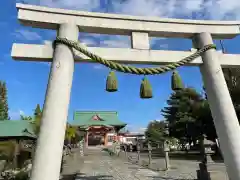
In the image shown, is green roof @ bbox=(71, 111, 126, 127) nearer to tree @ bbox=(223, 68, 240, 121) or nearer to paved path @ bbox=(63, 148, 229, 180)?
tree @ bbox=(223, 68, 240, 121)

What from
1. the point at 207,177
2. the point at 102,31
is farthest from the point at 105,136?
the point at 102,31

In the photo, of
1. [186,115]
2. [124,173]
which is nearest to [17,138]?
[124,173]

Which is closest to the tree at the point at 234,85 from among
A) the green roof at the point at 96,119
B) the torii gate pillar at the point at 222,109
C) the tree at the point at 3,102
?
the torii gate pillar at the point at 222,109

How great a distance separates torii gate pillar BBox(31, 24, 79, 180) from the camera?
152 inches

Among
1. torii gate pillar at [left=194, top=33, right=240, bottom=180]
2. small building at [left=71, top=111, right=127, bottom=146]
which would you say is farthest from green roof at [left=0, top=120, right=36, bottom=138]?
torii gate pillar at [left=194, top=33, right=240, bottom=180]

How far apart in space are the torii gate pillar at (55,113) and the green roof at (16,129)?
1723 cm

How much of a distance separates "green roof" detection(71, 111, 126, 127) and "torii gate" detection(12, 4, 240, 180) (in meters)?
34.6

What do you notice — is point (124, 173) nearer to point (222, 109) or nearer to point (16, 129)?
point (222, 109)

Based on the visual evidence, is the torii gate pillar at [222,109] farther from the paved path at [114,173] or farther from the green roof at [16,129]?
the green roof at [16,129]

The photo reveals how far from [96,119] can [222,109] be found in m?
37.7

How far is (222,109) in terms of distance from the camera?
4.80 metres

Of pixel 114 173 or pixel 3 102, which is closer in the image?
pixel 114 173

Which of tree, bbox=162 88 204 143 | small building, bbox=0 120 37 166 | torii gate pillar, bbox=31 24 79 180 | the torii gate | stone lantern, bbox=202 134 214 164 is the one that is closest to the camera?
torii gate pillar, bbox=31 24 79 180

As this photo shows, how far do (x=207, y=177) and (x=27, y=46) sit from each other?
6956 mm
